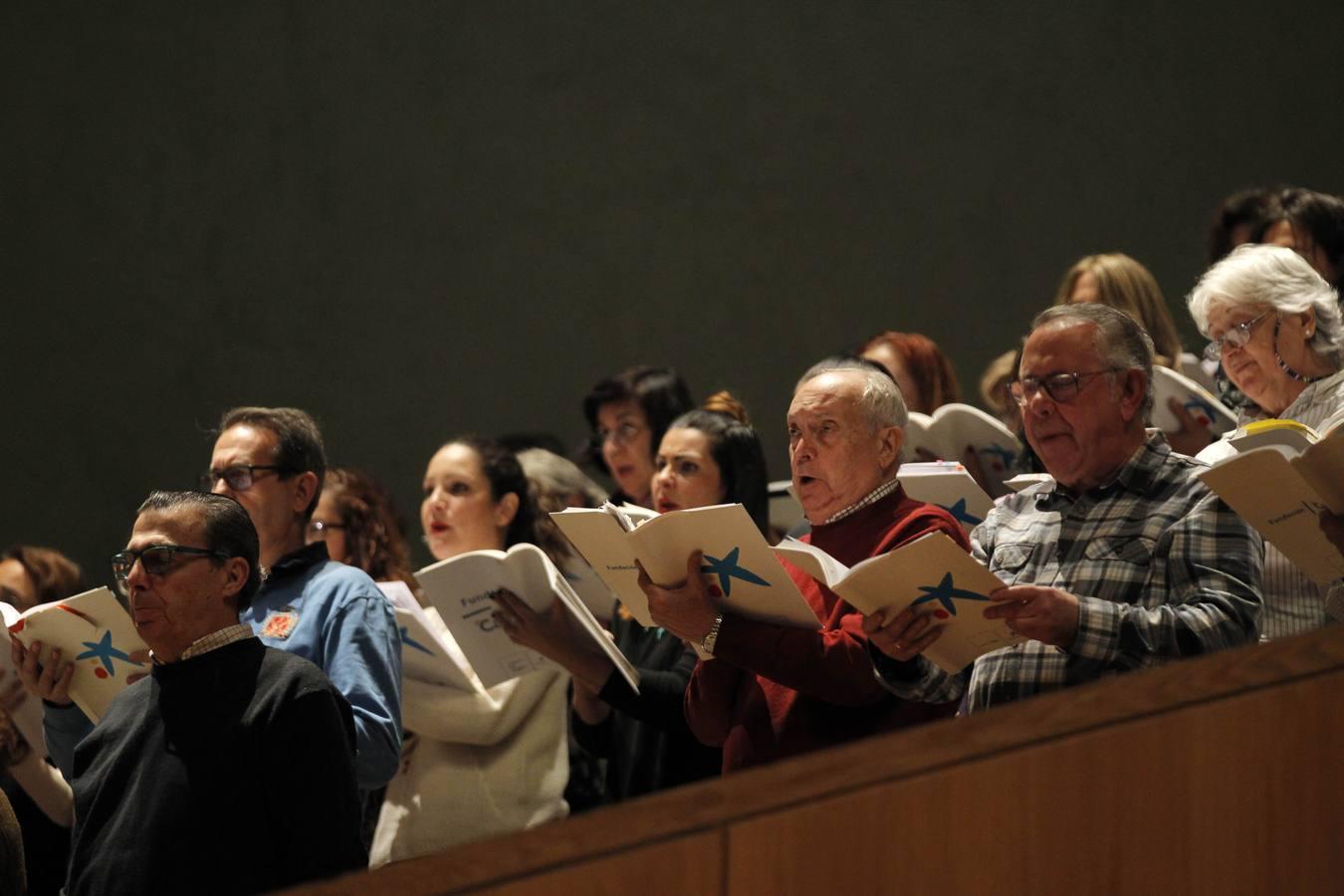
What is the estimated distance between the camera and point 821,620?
2.69 m

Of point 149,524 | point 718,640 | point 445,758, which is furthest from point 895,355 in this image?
point 149,524

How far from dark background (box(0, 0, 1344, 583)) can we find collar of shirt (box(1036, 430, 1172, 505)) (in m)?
3.76

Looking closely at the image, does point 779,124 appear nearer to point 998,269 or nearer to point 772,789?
point 998,269

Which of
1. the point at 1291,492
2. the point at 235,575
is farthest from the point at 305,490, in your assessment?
the point at 1291,492

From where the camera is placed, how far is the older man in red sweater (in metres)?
2.52

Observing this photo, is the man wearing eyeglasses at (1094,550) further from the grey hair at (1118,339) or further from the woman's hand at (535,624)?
the woman's hand at (535,624)

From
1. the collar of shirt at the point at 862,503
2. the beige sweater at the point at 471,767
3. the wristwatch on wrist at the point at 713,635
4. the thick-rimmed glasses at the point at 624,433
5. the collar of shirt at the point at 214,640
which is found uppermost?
the collar of shirt at the point at 862,503

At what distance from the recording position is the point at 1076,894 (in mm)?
1775

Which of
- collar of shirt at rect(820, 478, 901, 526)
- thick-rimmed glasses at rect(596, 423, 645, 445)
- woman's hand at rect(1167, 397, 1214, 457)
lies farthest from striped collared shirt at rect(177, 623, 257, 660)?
thick-rimmed glasses at rect(596, 423, 645, 445)

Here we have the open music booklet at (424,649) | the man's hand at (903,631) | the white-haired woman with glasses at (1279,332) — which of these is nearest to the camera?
the man's hand at (903,631)

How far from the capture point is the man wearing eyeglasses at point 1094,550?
2273 mm

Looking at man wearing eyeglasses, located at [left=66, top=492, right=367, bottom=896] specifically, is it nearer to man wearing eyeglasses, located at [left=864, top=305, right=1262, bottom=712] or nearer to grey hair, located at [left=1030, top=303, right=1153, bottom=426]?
man wearing eyeglasses, located at [left=864, top=305, right=1262, bottom=712]

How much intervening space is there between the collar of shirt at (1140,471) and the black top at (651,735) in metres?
1.08

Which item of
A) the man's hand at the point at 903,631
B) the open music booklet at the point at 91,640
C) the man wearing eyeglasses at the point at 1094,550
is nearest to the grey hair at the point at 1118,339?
the man wearing eyeglasses at the point at 1094,550
